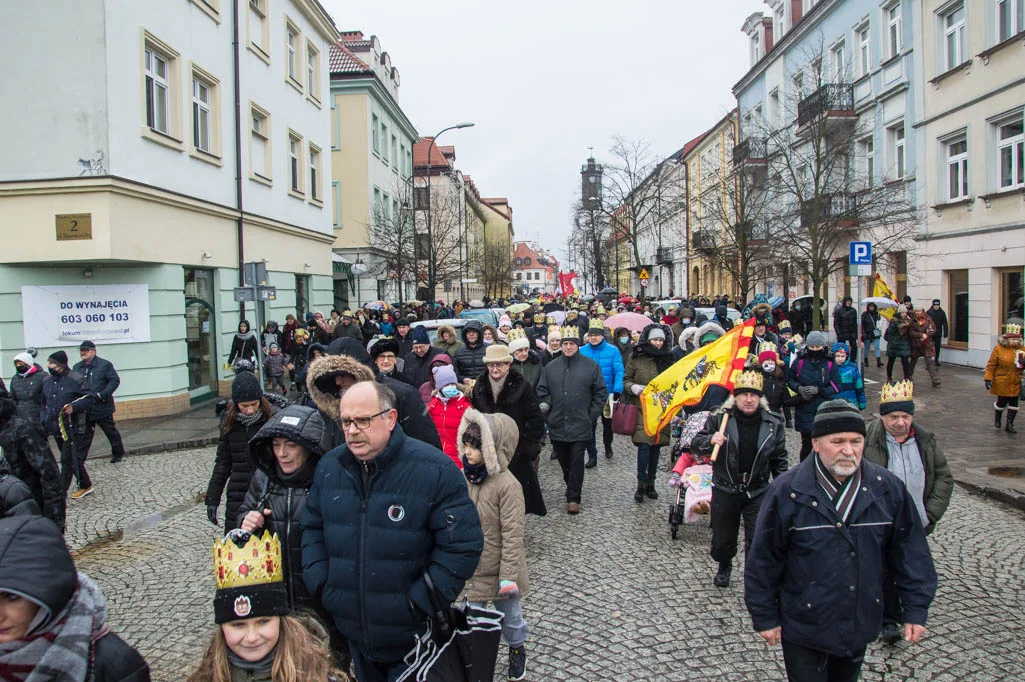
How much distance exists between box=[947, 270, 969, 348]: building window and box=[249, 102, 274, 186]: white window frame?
62.3 feet

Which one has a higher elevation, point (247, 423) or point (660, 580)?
point (247, 423)

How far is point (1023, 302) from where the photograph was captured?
59.1 ft

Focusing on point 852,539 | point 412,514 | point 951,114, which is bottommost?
point 852,539

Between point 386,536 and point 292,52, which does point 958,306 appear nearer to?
point 292,52

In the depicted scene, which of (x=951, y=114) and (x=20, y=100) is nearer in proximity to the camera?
(x=20, y=100)

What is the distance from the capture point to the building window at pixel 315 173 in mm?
25688

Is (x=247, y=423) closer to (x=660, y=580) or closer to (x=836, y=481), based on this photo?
(x=660, y=580)

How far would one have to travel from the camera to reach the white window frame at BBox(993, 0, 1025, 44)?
1803 cm

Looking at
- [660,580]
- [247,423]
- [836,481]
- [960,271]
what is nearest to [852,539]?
[836,481]

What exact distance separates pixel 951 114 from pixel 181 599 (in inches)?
889

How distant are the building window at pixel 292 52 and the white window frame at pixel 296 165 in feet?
5.28

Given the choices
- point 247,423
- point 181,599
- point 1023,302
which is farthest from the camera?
point 1023,302

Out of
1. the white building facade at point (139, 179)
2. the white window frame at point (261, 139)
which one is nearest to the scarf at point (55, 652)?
the white building facade at point (139, 179)

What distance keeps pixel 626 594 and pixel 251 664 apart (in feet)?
11.8
